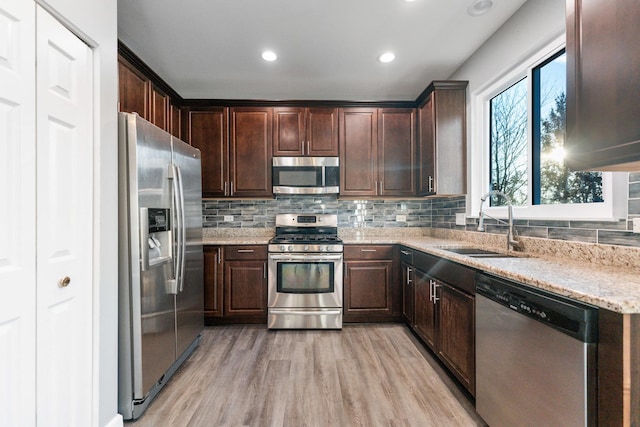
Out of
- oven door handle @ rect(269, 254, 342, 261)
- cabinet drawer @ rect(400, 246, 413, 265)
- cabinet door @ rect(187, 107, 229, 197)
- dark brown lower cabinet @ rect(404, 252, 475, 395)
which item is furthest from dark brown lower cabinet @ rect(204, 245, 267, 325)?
dark brown lower cabinet @ rect(404, 252, 475, 395)

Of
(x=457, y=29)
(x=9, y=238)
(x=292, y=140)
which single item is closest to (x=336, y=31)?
(x=457, y=29)

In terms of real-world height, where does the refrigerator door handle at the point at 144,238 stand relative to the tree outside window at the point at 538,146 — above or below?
below

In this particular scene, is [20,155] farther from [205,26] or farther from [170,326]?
[205,26]

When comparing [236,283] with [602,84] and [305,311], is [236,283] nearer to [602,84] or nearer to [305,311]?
[305,311]

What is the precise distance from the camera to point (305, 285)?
3125 mm

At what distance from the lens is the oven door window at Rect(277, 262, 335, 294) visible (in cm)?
313

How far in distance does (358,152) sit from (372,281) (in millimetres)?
1495

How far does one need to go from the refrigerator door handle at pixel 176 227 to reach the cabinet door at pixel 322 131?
169 centimetres

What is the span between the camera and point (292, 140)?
3.50 metres

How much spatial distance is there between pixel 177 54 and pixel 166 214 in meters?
1.60

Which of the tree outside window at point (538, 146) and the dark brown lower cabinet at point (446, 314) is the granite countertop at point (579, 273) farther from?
the tree outside window at point (538, 146)

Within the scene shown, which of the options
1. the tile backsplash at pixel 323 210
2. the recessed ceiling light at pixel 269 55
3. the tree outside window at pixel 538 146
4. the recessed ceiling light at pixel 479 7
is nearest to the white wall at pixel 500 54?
the tree outside window at pixel 538 146

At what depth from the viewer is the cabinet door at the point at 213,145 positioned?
346 cm

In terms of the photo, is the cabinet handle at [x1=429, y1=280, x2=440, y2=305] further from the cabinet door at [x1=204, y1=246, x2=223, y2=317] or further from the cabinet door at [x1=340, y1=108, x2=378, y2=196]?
the cabinet door at [x1=204, y1=246, x2=223, y2=317]
